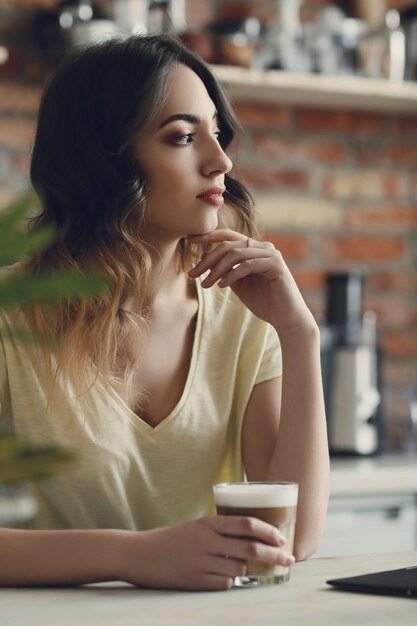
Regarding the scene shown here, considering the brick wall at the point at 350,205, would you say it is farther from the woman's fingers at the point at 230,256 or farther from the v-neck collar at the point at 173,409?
the woman's fingers at the point at 230,256

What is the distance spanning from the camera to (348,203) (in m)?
3.01

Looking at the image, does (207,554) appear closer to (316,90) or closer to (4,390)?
(4,390)

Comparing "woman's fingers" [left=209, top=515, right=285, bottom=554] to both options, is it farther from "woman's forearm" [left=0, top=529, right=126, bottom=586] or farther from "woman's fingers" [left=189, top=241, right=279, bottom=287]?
"woman's fingers" [left=189, top=241, right=279, bottom=287]

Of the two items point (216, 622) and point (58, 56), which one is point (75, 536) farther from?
point (58, 56)

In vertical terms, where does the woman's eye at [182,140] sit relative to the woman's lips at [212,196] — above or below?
above

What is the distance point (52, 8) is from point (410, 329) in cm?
138

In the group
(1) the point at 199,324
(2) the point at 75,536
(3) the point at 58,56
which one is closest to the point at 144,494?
(1) the point at 199,324

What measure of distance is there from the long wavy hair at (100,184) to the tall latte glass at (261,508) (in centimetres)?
49

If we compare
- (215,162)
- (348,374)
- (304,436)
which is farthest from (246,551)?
(348,374)

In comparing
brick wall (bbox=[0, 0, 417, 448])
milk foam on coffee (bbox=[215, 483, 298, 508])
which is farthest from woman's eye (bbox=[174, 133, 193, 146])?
brick wall (bbox=[0, 0, 417, 448])

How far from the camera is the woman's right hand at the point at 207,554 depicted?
102cm

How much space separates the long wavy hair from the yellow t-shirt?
5 centimetres

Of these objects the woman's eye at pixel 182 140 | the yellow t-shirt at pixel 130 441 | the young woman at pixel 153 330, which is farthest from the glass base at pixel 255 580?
the woman's eye at pixel 182 140

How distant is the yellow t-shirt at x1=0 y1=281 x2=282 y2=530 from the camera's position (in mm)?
1477
